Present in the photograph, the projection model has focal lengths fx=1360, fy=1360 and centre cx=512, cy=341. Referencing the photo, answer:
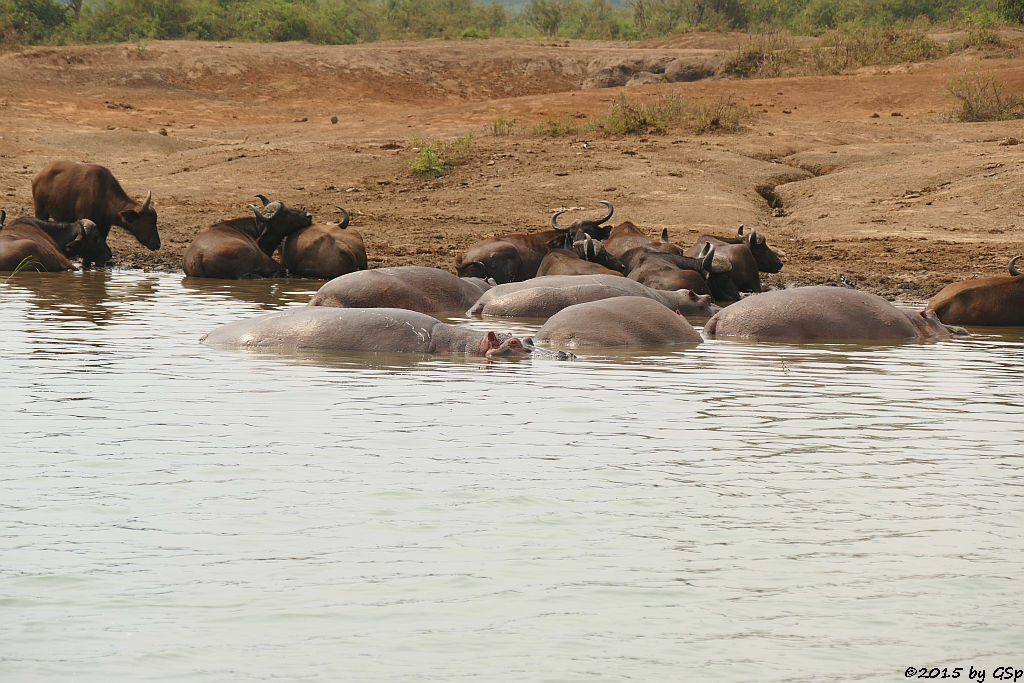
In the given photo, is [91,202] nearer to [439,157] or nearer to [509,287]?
[439,157]

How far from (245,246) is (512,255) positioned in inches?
112

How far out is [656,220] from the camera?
53.0 feet

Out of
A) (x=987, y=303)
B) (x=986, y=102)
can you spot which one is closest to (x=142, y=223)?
(x=987, y=303)

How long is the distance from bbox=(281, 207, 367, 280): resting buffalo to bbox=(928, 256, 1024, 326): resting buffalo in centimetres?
578

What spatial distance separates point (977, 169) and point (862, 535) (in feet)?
46.5

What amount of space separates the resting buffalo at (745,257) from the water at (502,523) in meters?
4.52

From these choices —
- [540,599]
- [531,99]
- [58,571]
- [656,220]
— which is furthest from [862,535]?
[531,99]

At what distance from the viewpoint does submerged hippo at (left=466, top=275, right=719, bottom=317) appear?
10.2 metres

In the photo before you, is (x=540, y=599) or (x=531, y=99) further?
(x=531, y=99)

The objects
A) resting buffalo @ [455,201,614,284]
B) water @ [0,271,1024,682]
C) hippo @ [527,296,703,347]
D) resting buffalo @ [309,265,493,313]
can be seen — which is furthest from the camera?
resting buffalo @ [455,201,614,284]

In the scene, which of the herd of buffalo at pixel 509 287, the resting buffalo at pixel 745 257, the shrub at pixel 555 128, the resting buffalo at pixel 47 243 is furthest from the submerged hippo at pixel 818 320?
the shrub at pixel 555 128

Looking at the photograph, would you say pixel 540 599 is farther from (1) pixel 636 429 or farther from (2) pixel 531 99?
(2) pixel 531 99

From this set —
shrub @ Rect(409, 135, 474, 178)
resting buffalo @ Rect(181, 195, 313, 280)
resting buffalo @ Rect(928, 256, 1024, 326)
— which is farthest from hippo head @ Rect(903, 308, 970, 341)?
shrub @ Rect(409, 135, 474, 178)

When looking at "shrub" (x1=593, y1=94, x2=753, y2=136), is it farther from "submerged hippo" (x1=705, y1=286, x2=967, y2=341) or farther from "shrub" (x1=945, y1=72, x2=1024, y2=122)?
"submerged hippo" (x1=705, y1=286, x2=967, y2=341)
